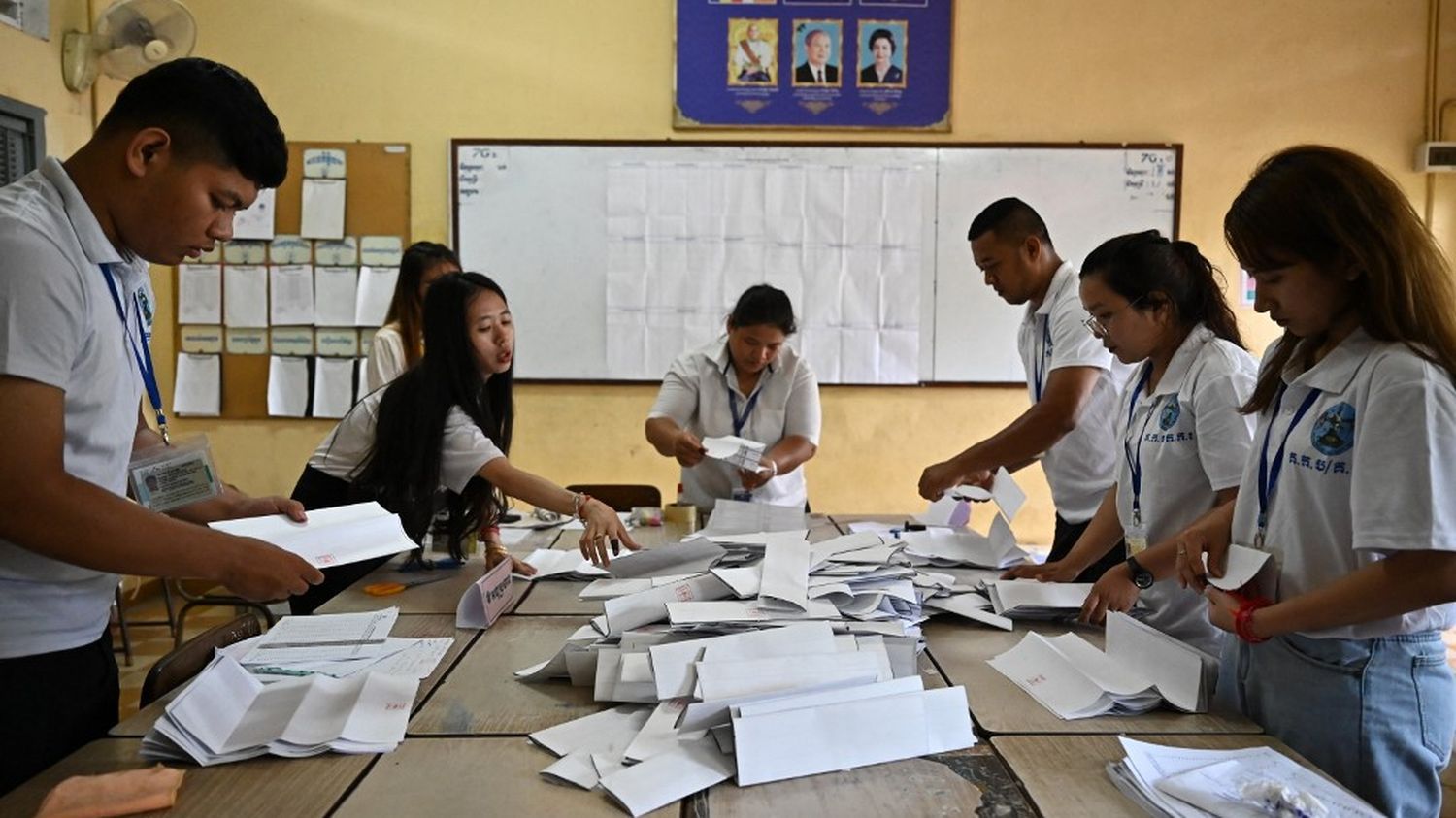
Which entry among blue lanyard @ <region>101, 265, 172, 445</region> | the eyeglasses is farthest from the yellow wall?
blue lanyard @ <region>101, 265, 172, 445</region>

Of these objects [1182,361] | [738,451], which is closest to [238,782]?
[1182,361]

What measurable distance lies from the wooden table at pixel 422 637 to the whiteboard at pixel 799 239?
269cm

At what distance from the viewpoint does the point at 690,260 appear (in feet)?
14.6

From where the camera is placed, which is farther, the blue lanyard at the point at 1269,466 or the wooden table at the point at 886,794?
the blue lanyard at the point at 1269,466

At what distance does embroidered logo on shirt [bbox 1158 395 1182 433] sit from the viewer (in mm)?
1771

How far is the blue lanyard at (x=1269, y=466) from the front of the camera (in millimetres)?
1382

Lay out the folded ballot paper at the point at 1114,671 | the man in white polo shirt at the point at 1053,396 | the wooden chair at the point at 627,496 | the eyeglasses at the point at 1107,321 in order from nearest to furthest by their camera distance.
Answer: the folded ballot paper at the point at 1114,671 → the eyeglasses at the point at 1107,321 → the man in white polo shirt at the point at 1053,396 → the wooden chair at the point at 627,496

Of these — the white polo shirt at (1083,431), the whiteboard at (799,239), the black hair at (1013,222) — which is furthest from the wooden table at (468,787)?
the whiteboard at (799,239)

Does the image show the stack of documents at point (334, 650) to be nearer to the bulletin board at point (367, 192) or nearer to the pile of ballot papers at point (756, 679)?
the pile of ballot papers at point (756, 679)

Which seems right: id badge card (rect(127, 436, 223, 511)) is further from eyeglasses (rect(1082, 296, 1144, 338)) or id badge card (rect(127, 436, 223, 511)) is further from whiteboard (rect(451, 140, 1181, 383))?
whiteboard (rect(451, 140, 1181, 383))

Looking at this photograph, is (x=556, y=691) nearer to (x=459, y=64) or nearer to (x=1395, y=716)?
(x=1395, y=716)

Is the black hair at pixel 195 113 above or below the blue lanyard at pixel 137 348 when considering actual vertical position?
above

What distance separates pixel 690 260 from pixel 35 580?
11.1 ft

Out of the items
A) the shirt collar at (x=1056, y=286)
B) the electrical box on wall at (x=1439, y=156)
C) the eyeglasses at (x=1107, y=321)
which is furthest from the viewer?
the electrical box on wall at (x=1439, y=156)
